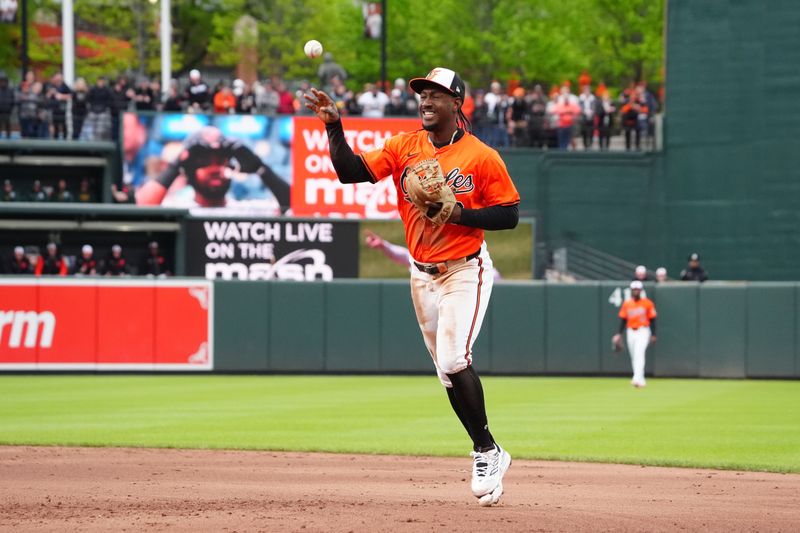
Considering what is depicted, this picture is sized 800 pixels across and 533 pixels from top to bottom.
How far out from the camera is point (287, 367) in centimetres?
2289

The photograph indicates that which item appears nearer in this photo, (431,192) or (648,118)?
(431,192)

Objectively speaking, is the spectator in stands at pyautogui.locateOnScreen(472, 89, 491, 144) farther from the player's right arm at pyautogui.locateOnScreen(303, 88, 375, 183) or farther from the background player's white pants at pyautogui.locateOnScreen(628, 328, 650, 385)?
the player's right arm at pyautogui.locateOnScreen(303, 88, 375, 183)

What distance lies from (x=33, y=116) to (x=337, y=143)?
20148 mm

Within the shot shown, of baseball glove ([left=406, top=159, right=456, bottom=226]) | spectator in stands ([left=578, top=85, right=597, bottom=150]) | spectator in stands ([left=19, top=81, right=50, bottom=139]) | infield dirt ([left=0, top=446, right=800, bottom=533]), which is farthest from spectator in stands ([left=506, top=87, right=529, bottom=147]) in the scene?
baseball glove ([left=406, top=159, right=456, bottom=226])

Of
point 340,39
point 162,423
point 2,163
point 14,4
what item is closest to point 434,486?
point 162,423

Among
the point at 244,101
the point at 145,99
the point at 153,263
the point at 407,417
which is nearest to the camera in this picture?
the point at 407,417

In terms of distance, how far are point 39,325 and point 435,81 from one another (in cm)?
1639

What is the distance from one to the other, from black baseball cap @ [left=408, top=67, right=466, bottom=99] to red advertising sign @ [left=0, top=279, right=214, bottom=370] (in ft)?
51.4

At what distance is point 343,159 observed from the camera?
7.39m

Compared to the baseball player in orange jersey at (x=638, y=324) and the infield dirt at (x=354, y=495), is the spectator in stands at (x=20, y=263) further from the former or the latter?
the infield dirt at (x=354, y=495)

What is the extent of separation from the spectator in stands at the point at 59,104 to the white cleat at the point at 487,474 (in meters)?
20.6

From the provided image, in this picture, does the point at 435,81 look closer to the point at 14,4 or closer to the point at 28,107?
the point at 28,107

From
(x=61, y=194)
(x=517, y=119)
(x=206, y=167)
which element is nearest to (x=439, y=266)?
(x=206, y=167)

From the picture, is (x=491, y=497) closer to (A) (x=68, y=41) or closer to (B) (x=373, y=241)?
(B) (x=373, y=241)
